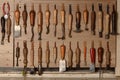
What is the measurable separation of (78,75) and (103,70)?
0.29 m

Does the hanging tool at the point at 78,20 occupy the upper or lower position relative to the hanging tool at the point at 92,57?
upper

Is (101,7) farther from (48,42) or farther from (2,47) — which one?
(2,47)

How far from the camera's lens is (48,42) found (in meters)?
3.76

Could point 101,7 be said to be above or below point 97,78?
above

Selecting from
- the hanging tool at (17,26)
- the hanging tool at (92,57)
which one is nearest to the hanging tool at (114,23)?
the hanging tool at (92,57)

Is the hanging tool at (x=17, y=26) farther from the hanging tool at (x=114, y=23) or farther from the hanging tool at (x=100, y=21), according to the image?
the hanging tool at (x=114, y=23)

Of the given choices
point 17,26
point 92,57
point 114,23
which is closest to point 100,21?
point 114,23

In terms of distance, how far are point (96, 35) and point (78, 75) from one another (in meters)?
0.50

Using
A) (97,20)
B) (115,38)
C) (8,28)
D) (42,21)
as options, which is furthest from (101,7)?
(8,28)

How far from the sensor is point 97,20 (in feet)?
12.3

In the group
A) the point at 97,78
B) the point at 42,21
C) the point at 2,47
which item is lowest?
the point at 97,78

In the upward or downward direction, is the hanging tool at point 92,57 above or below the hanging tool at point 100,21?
below

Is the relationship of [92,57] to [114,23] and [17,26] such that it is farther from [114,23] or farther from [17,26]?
[17,26]

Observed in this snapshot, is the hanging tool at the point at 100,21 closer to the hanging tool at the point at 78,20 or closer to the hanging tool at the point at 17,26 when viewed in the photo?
the hanging tool at the point at 78,20
